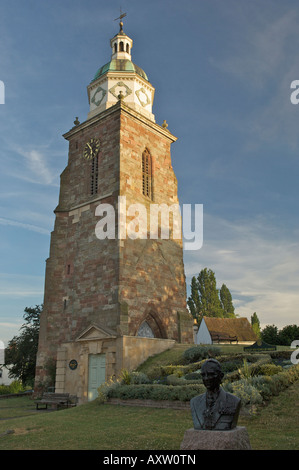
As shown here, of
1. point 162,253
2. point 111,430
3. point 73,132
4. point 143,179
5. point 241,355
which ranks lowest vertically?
point 111,430

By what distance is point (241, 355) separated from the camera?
17.3m

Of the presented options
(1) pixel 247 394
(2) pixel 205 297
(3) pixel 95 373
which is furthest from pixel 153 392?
(2) pixel 205 297

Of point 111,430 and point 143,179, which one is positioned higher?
point 143,179

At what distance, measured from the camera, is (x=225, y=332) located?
148 ft

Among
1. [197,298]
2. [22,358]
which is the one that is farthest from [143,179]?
[197,298]

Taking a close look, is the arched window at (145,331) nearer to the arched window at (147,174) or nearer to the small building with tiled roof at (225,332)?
the arched window at (147,174)

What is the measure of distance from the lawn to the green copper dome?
2466cm

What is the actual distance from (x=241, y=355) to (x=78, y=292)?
11.8 metres

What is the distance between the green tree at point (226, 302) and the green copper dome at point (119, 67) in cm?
4071

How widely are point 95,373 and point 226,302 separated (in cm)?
4386

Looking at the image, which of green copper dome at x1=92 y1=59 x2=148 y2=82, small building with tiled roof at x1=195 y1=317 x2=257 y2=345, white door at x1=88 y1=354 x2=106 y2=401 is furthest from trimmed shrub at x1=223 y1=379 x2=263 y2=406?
small building with tiled roof at x1=195 y1=317 x2=257 y2=345

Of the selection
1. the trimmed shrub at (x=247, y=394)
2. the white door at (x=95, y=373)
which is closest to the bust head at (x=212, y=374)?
the trimmed shrub at (x=247, y=394)
